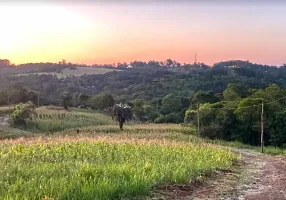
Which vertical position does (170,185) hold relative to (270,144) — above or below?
above

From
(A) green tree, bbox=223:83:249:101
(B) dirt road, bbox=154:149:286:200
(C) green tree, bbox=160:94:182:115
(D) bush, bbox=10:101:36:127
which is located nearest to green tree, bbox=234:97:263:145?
(A) green tree, bbox=223:83:249:101

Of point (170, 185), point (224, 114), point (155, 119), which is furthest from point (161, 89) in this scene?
point (170, 185)

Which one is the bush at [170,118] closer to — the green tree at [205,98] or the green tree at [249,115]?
the green tree at [205,98]

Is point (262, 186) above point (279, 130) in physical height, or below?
above

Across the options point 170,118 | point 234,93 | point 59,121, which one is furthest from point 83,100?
point 234,93

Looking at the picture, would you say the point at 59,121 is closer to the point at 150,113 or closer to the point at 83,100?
the point at 150,113

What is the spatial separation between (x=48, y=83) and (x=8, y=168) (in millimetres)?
97064

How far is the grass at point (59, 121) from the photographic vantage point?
4838 cm

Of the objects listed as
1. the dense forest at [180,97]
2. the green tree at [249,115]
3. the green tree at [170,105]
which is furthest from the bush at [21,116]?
the green tree at [170,105]

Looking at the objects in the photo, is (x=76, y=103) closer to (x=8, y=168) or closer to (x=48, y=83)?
(x=48, y=83)

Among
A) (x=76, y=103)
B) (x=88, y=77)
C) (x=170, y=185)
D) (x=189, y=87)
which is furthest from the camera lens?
(x=88, y=77)

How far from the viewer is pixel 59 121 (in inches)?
2023

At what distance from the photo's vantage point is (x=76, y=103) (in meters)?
77.6

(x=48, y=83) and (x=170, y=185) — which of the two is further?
(x=48, y=83)
